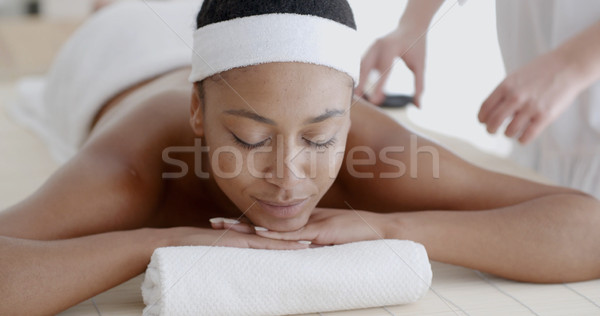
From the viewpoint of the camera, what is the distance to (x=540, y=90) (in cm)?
146

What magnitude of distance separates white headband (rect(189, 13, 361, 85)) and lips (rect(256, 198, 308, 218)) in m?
0.25

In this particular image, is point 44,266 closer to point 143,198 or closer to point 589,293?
point 143,198

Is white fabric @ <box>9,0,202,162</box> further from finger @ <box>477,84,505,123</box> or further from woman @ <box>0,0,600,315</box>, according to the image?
finger @ <box>477,84,505,123</box>

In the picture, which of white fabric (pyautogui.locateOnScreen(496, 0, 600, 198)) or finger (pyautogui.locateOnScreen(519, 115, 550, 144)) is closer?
finger (pyautogui.locateOnScreen(519, 115, 550, 144))

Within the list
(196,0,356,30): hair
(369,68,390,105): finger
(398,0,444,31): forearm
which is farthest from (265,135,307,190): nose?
(398,0,444,31): forearm

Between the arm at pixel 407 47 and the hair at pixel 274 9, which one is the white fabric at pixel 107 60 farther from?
the hair at pixel 274 9

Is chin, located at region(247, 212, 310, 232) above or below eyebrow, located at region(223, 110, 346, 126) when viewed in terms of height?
below

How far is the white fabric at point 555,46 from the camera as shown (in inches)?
76.4

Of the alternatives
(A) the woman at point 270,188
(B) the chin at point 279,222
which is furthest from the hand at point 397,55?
(B) the chin at point 279,222

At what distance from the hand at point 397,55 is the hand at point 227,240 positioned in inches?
21.6

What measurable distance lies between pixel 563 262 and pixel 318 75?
2.00 feet

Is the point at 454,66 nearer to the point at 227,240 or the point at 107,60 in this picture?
the point at 107,60

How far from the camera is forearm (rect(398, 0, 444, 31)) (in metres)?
1.93

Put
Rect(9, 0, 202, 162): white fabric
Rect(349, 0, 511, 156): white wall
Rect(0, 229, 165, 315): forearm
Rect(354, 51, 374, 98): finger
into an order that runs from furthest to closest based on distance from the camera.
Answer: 1. Rect(349, 0, 511, 156): white wall
2. Rect(9, 0, 202, 162): white fabric
3. Rect(354, 51, 374, 98): finger
4. Rect(0, 229, 165, 315): forearm
